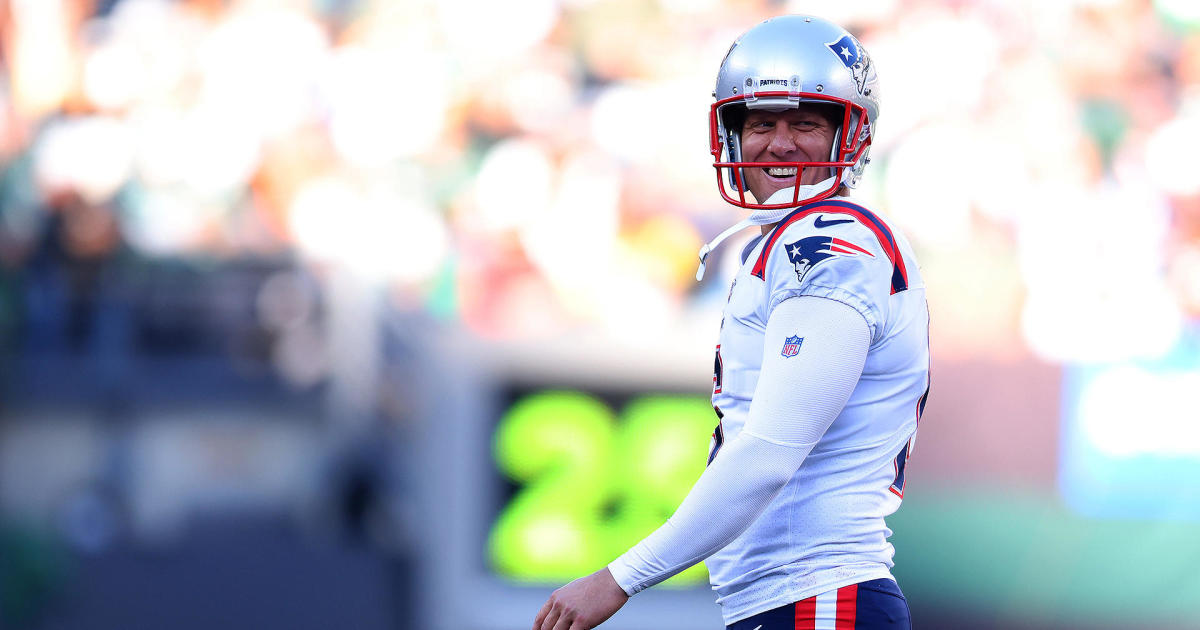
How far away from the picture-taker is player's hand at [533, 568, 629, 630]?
6.14 feet

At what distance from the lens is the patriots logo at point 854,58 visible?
206 centimetres

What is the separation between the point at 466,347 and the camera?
4891mm

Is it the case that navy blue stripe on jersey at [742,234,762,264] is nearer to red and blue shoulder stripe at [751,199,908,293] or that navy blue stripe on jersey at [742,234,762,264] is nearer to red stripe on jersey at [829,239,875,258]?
red and blue shoulder stripe at [751,199,908,293]

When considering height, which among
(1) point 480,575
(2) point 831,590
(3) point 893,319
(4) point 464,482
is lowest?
(1) point 480,575

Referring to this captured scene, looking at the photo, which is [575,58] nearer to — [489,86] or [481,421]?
[489,86]

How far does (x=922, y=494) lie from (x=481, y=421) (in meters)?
2.10

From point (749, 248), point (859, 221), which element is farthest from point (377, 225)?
point (859, 221)

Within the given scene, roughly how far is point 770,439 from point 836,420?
166mm

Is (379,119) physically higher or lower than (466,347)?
higher

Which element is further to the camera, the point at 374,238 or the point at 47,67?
the point at 47,67

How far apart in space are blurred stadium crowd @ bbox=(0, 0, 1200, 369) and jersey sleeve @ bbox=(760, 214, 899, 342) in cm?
700

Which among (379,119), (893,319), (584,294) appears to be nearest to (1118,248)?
(584,294)

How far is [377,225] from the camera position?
38.8ft

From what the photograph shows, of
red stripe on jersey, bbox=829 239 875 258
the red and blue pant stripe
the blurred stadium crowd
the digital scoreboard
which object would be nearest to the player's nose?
red stripe on jersey, bbox=829 239 875 258
